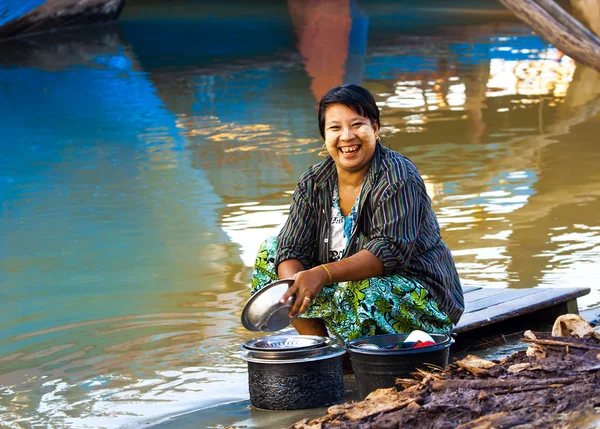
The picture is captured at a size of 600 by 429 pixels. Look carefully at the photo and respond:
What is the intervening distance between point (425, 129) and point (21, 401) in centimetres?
661

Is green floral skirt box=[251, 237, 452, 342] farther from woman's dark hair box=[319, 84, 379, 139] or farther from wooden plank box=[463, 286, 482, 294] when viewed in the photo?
wooden plank box=[463, 286, 482, 294]

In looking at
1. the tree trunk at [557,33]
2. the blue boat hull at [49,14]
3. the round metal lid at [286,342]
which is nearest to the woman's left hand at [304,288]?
the round metal lid at [286,342]

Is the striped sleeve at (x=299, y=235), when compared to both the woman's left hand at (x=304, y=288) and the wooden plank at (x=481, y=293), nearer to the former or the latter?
the woman's left hand at (x=304, y=288)

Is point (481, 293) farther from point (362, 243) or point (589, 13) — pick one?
point (589, 13)

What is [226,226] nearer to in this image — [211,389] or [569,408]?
[211,389]

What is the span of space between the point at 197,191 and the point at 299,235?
372 centimetres

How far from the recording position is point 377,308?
136 inches

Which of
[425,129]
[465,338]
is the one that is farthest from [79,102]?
[465,338]

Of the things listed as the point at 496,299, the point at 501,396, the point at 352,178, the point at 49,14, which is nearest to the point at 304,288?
the point at 352,178

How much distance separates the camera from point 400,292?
3.48 meters

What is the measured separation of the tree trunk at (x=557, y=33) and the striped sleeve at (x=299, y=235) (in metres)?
5.29

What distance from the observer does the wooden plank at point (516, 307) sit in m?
3.90

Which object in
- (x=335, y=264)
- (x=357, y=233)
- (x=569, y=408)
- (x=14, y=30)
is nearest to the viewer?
(x=569, y=408)

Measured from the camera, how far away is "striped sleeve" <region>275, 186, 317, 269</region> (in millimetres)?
3621
